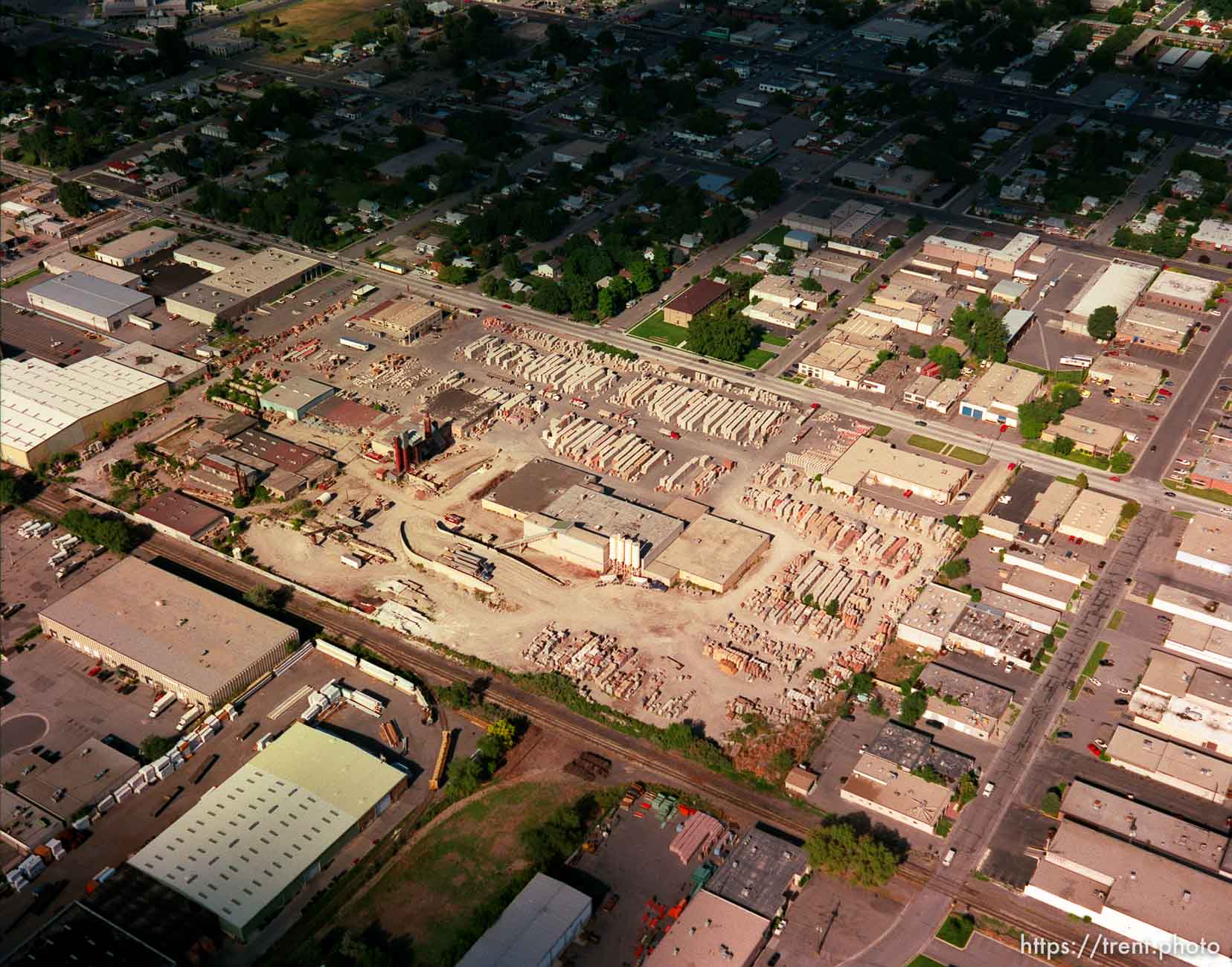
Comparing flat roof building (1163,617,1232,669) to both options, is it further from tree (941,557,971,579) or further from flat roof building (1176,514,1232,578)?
tree (941,557,971,579)

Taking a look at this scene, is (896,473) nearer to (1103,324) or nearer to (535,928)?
(1103,324)

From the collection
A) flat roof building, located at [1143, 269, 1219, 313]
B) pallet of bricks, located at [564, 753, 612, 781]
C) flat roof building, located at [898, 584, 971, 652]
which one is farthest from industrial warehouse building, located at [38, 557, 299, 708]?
Result: flat roof building, located at [1143, 269, 1219, 313]

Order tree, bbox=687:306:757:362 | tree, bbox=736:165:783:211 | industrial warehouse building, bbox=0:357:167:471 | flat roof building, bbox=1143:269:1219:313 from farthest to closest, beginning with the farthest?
tree, bbox=736:165:783:211, flat roof building, bbox=1143:269:1219:313, tree, bbox=687:306:757:362, industrial warehouse building, bbox=0:357:167:471

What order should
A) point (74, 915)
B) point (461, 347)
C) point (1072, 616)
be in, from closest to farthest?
point (74, 915) < point (1072, 616) < point (461, 347)

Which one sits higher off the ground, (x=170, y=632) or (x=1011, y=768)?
(x=170, y=632)

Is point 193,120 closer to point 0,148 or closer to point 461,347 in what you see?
point 0,148

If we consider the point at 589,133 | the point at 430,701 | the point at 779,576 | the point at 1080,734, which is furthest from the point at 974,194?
the point at 430,701

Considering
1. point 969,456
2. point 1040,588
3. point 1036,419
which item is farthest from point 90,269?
point 1040,588
